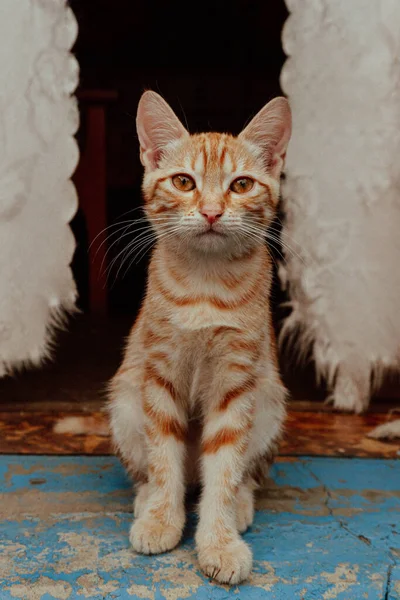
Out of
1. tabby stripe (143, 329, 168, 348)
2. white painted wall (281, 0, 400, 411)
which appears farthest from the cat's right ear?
white painted wall (281, 0, 400, 411)

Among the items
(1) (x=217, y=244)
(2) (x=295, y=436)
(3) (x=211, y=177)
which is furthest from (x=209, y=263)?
(2) (x=295, y=436)

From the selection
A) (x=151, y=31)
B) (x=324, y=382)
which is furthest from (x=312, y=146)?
(x=151, y=31)

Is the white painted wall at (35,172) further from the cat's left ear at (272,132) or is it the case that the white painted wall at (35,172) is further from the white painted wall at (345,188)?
the cat's left ear at (272,132)

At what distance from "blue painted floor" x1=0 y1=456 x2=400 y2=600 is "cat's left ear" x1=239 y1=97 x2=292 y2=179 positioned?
0.80 meters

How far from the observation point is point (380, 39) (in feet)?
6.73

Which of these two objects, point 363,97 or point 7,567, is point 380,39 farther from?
point 7,567

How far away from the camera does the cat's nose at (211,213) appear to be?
127 centimetres

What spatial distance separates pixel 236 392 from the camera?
1.39m

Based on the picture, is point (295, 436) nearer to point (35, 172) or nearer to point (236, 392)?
point (236, 392)

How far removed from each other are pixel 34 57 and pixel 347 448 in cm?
152

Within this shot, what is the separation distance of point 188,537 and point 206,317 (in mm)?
491

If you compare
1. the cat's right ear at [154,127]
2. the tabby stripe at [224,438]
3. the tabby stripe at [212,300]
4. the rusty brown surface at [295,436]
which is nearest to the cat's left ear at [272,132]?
the cat's right ear at [154,127]

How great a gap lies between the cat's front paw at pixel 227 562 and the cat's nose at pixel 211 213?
25.3 inches

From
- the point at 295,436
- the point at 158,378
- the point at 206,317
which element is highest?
the point at 206,317
